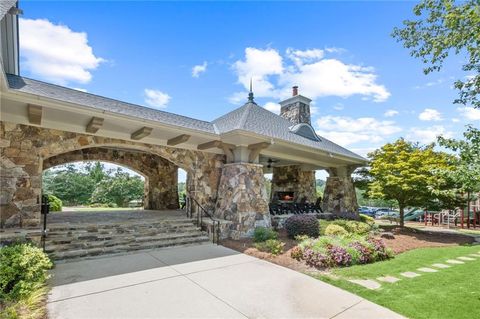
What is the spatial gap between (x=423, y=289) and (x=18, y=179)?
975 centimetres

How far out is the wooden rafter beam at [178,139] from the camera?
8.73 meters

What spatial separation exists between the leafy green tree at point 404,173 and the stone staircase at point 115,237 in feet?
32.4

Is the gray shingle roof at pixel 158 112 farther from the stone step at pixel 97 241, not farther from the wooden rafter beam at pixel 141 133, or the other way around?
the stone step at pixel 97 241

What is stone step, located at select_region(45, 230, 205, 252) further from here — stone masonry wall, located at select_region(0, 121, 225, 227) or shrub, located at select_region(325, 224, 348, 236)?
shrub, located at select_region(325, 224, 348, 236)

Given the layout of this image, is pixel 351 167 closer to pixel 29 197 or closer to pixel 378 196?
pixel 378 196

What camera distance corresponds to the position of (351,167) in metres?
15.5

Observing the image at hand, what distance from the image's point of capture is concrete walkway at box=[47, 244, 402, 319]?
3781 mm

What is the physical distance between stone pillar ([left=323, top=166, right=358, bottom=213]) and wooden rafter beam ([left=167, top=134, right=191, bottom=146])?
35.2ft

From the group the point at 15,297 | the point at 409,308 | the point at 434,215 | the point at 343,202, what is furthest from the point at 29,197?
the point at 434,215

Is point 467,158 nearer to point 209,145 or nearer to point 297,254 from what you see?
point 297,254

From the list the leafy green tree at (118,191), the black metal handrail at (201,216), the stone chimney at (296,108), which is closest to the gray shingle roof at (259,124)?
the stone chimney at (296,108)

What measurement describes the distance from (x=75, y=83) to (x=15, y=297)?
26.1 feet

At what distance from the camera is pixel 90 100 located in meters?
7.51

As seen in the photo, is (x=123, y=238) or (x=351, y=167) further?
(x=351, y=167)
